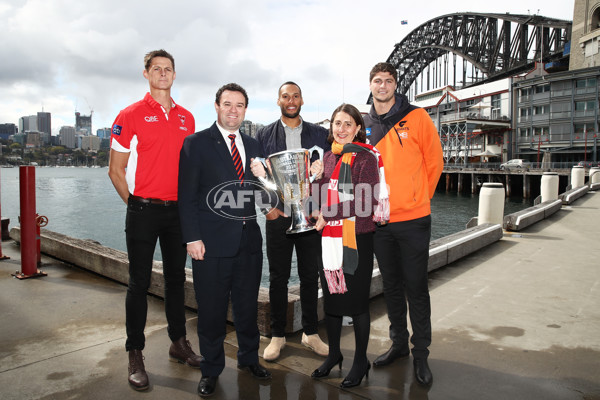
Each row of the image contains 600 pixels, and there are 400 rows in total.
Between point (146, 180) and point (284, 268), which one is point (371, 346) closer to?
point (284, 268)

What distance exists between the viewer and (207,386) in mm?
2799

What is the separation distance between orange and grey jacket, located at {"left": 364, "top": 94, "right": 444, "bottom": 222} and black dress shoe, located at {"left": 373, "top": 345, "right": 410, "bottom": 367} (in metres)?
1.08

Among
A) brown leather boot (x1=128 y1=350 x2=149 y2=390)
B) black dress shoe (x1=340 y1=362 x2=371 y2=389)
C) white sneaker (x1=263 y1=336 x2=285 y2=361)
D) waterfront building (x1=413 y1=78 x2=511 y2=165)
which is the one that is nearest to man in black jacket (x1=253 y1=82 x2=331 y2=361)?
white sneaker (x1=263 y1=336 x2=285 y2=361)

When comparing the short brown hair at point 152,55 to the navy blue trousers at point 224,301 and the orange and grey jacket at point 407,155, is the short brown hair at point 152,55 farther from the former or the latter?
the orange and grey jacket at point 407,155

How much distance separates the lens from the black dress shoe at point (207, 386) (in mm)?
2768

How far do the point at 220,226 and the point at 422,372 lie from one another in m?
1.83

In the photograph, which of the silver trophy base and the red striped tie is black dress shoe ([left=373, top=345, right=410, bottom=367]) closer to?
the silver trophy base

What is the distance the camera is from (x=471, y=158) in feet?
204

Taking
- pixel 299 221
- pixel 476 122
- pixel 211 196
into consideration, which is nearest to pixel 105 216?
pixel 211 196

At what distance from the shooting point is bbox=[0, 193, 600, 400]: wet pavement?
2.86 m

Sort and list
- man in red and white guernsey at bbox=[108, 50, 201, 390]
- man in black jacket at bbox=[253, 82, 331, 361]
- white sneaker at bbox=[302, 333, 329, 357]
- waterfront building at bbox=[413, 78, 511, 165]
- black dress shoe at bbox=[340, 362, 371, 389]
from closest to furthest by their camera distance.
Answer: black dress shoe at bbox=[340, 362, 371, 389] < man in red and white guernsey at bbox=[108, 50, 201, 390] < white sneaker at bbox=[302, 333, 329, 357] < man in black jacket at bbox=[253, 82, 331, 361] < waterfront building at bbox=[413, 78, 511, 165]

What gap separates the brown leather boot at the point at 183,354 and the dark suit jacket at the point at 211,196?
0.88 m

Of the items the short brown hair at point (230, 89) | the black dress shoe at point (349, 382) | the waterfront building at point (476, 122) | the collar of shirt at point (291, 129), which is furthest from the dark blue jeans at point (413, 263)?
the waterfront building at point (476, 122)

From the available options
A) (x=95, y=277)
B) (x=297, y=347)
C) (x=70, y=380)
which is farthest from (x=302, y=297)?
(x=95, y=277)
